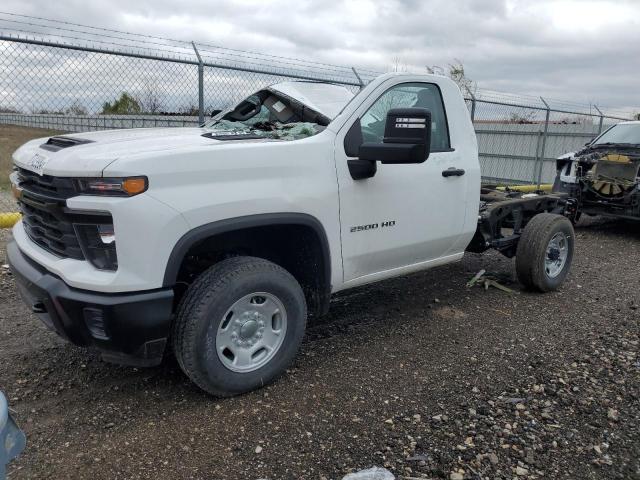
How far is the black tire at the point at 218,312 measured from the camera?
3.04 metres

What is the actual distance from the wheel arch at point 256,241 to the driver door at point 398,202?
7.4 inches

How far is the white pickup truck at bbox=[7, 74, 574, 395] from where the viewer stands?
2793mm

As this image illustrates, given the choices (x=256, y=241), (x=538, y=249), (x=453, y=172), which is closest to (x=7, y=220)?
(x=256, y=241)

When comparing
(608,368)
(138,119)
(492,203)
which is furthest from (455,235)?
(138,119)

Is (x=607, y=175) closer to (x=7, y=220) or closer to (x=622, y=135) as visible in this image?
(x=622, y=135)

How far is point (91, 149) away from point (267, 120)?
1.74 meters

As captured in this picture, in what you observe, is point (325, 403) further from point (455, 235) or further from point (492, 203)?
point (492, 203)

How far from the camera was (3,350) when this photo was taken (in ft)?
13.1

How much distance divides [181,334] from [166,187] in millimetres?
832

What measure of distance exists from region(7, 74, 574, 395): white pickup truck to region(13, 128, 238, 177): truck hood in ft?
0.05

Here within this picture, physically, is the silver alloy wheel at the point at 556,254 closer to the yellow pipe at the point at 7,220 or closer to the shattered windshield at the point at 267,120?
the shattered windshield at the point at 267,120

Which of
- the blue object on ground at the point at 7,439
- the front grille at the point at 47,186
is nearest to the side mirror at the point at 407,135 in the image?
the front grille at the point at 47,186

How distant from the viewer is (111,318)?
2770mm

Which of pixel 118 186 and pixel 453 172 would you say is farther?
pixel 453 172
